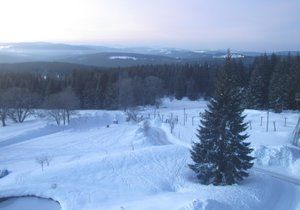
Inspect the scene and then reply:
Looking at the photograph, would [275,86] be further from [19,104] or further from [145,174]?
[19,104]

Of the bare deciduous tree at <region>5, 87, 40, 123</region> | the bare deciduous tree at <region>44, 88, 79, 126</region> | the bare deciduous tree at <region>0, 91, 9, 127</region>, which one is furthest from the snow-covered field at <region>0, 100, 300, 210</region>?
the bare deciduous tree at <region>5, 87, 40, 123</region>

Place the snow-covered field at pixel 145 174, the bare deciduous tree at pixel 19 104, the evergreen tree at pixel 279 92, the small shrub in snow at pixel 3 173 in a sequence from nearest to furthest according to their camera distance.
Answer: the snow-covered field at pixel 145 174 → the small shrub in snow at pixel 3 173 → the evergreen tree at pixel 279 92 → the bare deciduous tree at pixel 19 104

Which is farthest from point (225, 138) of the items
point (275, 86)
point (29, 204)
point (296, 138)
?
point (275, 86)

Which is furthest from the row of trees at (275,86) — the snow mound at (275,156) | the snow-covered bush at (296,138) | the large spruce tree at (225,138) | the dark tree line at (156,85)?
the large spruce tree at (225,138)

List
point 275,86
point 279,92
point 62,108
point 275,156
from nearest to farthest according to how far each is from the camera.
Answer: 1. point 275,156
2. point 62,108
3. point 279,92
4. point 275,86

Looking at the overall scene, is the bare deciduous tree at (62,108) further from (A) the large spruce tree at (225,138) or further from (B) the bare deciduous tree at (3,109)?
(A) the large spruce tree at (225,138)

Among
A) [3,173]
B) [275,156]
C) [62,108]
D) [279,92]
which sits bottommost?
[3,173]
